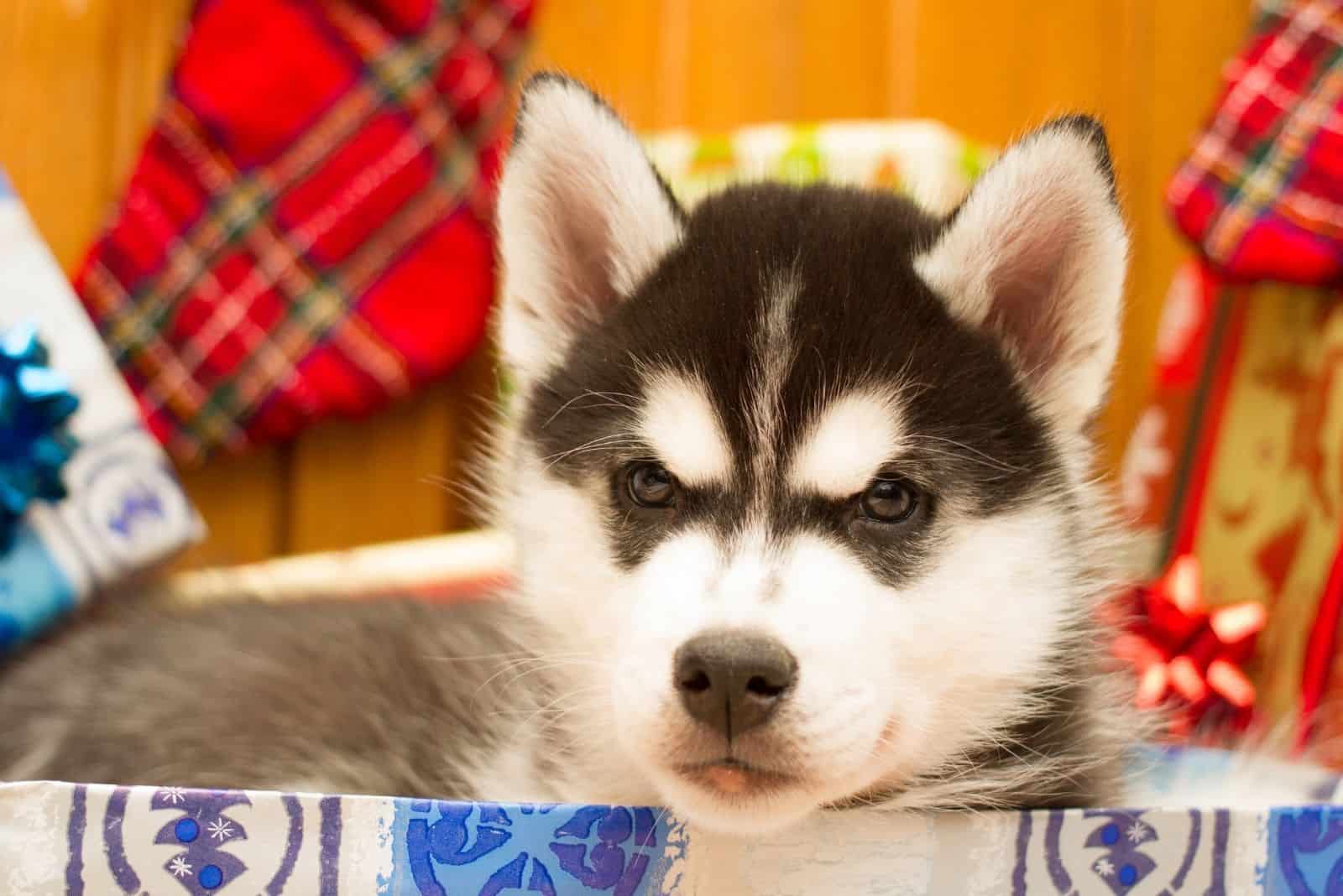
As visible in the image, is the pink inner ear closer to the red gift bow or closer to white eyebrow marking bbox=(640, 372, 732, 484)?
white eyebrow marking bbox=(640, 372, 732, 484)

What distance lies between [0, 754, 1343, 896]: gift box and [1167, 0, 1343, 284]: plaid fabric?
1.04m

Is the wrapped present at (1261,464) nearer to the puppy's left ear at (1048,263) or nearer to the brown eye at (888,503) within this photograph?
the puppy's left ear at (1048,263)

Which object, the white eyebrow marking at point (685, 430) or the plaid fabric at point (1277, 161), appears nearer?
the white eyebrow marking at point (685, 430)

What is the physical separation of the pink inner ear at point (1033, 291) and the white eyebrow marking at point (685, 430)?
32cm

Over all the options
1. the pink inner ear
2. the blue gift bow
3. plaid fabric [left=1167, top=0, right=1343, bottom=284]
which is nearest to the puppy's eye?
the pink inner ear

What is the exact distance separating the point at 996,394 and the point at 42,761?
1157 mm

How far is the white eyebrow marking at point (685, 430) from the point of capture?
109cm

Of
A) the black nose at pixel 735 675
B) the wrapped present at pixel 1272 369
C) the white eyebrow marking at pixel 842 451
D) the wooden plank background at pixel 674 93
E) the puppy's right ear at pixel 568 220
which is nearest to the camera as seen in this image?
the black nose at pixel 735 675

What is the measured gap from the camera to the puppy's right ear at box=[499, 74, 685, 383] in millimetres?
1203

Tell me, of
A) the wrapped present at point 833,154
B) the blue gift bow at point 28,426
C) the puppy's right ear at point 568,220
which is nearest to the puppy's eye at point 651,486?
→ the puppy's right ear at point 568,220

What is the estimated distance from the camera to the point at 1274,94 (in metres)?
1.81

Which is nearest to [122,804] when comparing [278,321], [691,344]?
[691,344]

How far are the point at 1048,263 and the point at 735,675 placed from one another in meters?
0.56

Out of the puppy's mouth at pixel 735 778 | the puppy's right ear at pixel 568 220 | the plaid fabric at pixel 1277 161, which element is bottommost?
the puppy's mouth at pixel 735 778
